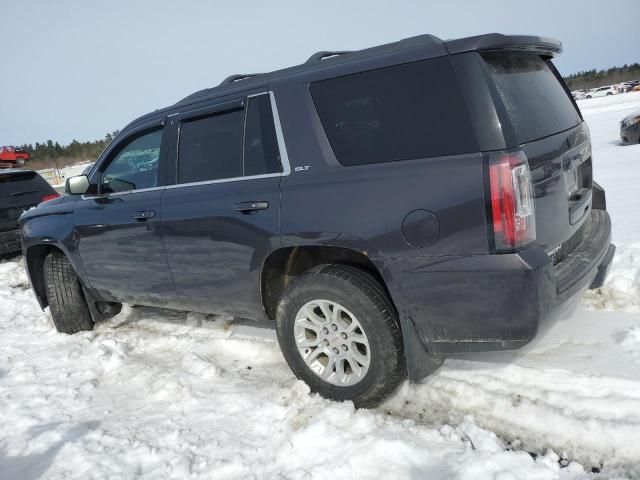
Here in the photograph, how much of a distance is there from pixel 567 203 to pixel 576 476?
136 centimetres

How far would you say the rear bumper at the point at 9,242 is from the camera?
7.75 m

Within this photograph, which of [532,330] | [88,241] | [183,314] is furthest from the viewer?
[183,314]

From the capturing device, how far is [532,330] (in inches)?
91.4

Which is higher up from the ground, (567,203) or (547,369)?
(567,203)

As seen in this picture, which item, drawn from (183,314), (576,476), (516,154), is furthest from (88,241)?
(576,476)

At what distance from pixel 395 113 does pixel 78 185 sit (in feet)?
9.65

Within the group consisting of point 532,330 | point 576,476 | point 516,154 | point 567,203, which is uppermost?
point 516,154

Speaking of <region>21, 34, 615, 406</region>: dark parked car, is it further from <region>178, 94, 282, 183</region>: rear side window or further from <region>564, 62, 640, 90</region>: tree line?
<region>564, 62, 640, 90</region>: tree line

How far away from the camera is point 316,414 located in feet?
9.24

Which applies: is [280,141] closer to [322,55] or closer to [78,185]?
[322,55]

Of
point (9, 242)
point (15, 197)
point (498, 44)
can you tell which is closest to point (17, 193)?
point (15, 197)

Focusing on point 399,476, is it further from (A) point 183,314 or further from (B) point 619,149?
(B) point 619,149

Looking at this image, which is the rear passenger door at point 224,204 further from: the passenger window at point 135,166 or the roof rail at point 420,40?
the roof rail at point 420,40

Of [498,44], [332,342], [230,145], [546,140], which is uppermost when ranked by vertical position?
[498,44]
